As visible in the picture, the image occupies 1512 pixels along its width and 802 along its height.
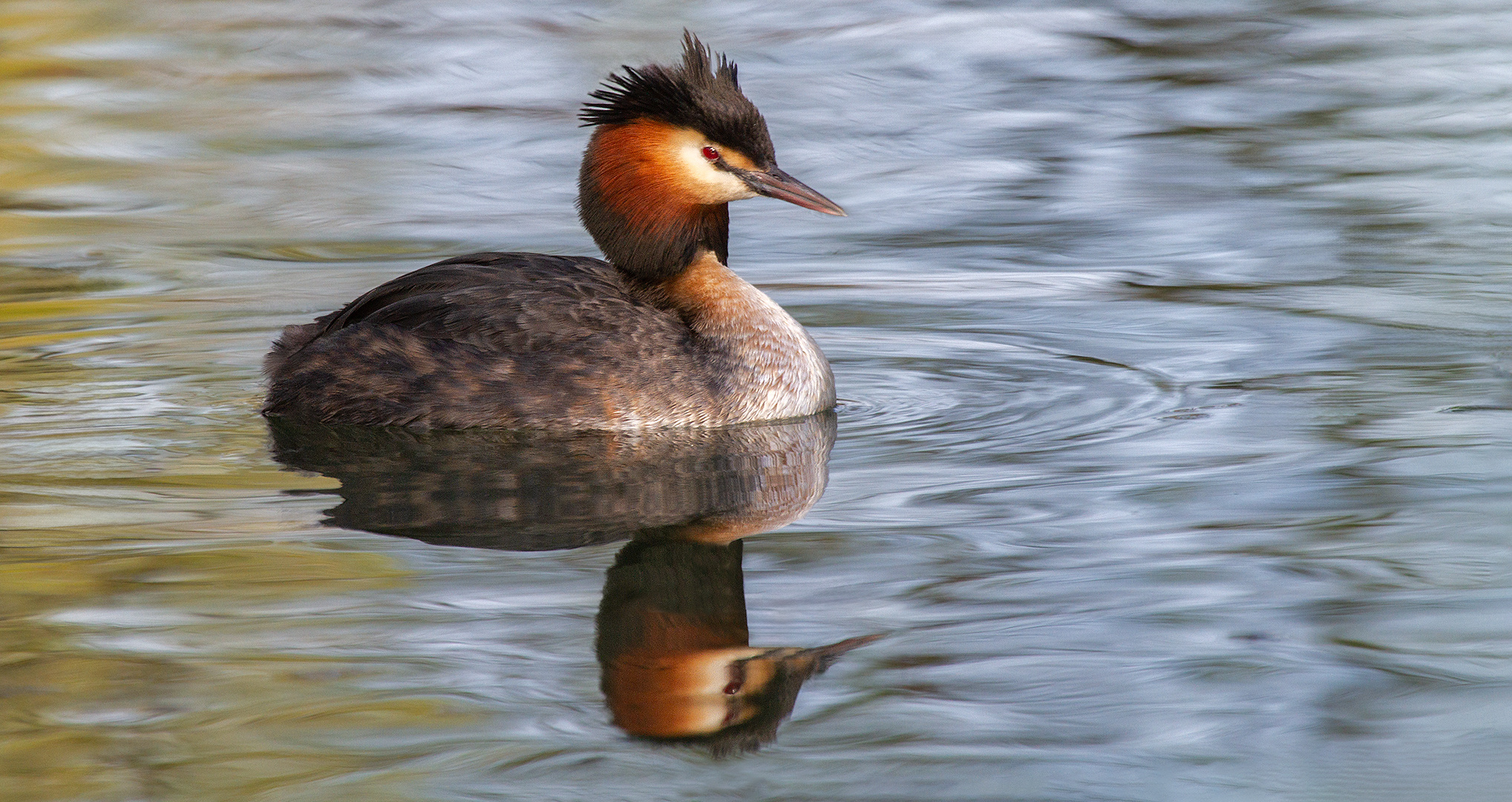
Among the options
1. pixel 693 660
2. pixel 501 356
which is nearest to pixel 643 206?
pixel 501 356

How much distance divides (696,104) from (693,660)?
276 centimetres

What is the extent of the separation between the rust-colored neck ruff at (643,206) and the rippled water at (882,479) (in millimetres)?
803

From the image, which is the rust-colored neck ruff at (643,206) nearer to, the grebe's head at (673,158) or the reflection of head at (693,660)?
the grebe's head at (673,158)

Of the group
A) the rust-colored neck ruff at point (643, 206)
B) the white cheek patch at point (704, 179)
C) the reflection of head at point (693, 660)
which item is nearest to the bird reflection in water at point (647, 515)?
the reflection of head at point (693, 660)

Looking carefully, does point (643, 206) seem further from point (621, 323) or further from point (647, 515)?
point (647, 515)

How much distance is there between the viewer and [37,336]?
27.4ft

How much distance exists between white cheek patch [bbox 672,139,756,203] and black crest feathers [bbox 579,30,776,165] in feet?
0.26

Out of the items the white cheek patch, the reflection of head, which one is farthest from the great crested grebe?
the reflection of head

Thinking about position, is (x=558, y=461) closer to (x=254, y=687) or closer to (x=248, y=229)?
(x=254, y=687)

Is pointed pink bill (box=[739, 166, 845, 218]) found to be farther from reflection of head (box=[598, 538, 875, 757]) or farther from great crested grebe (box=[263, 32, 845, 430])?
reflection of head (box=[598, 538, 875, 757])

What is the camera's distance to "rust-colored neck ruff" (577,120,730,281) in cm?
683

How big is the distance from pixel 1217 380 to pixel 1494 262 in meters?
2.25

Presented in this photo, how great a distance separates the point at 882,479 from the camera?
19.9ft

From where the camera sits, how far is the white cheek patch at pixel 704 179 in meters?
6.80
